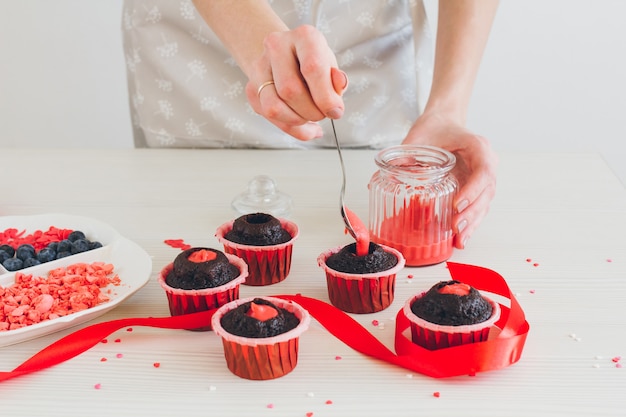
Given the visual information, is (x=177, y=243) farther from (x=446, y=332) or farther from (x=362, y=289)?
(x=446, y=332)

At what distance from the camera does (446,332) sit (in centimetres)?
96

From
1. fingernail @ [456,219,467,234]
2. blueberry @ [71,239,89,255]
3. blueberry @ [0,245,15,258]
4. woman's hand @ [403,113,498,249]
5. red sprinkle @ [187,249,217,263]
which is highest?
woman's hand @ [403,113,498,249]

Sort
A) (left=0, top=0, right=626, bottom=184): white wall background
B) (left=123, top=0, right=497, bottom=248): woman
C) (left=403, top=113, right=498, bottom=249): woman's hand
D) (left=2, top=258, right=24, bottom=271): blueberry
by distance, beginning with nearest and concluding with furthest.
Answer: (left=2, top=258, right=24, bottom=271): blueberry
(left=403, top=113, right=498, bottom=249): woman's hand
(left=123, top=0, right=497, bottom=248): woman
(left=0, top=0, right=626, bottom=184): white wall background

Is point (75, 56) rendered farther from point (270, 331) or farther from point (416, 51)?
point (270, 331)

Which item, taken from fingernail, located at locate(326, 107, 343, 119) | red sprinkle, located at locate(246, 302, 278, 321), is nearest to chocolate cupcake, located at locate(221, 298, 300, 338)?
red sprinkle, located at locate(246, 302, 278, 321)

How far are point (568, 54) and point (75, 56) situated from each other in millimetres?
1784

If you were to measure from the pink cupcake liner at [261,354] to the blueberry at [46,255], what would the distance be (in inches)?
14.5

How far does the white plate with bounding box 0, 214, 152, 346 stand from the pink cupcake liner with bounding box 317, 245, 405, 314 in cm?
27

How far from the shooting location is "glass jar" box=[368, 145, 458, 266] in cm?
123

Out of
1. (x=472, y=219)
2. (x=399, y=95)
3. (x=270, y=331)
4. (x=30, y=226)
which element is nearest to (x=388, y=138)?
(x=399, y=95)

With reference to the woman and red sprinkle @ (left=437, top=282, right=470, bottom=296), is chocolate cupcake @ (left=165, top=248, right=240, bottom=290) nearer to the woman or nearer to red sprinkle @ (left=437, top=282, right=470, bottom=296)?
red sprinkle @ (left=437, top=282, right=470, bottom=296)

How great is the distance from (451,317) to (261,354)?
0.79ft

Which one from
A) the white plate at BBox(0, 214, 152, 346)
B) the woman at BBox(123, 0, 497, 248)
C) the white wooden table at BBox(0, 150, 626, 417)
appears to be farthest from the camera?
the woman at BBox(123, 0, 497, 248)

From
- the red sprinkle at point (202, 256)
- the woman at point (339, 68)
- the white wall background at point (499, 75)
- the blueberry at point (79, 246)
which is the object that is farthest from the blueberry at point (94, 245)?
the white wall background at point (499, 75)
